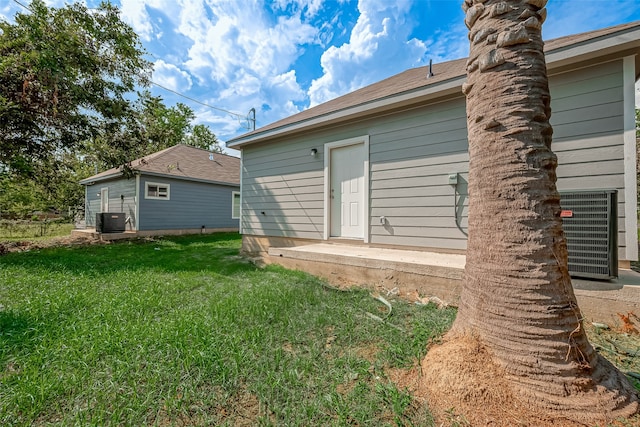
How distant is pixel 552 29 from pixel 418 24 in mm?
3188

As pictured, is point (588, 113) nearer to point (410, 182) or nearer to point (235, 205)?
point (410, 182)

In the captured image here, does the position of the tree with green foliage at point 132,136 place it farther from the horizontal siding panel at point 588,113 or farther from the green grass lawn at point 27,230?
the horizontal siding panel at point 588,113

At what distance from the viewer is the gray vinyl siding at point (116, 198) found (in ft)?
34.1

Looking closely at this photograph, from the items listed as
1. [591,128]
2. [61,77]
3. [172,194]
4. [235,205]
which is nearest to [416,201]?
[591,128]

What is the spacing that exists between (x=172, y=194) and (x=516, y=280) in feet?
40.4

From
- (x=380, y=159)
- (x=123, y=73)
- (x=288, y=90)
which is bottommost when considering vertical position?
(x=380, y=159)

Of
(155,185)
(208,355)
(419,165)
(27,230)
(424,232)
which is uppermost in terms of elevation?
(155,185)

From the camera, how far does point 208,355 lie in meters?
1.78

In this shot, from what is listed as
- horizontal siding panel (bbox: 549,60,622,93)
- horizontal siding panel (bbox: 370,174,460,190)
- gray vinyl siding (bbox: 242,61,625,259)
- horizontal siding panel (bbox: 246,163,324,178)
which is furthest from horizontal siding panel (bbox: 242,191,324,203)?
horizontal siding panel (bbox: 549,60,622,93)

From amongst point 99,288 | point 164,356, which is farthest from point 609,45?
point 99,288

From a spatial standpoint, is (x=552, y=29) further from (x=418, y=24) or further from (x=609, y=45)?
(x=418, y=24)

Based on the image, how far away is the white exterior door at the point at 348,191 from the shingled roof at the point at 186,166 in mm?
7872

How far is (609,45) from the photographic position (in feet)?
8.96

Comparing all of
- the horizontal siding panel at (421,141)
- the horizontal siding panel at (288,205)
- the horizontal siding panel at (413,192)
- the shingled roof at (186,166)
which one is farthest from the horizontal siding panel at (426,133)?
the shingled roof at (186,166)
